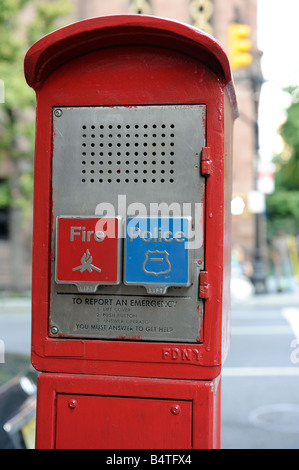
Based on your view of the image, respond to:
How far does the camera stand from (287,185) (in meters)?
33.5

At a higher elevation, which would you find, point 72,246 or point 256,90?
point 256,90

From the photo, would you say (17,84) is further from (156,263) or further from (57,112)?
(156,263)

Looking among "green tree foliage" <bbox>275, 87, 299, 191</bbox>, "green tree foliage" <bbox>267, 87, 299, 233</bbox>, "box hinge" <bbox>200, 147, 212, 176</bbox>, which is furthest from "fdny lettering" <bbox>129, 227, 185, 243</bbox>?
"green tree foliage" <bbox>267, 87, 299, 233</bbox>

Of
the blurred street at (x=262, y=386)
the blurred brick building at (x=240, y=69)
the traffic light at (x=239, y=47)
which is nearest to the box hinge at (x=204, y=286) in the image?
the blurred street at (x=262, y=386)

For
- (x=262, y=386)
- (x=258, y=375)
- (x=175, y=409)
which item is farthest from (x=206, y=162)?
(x=258, y=375)

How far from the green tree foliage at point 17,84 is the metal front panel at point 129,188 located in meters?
12.4

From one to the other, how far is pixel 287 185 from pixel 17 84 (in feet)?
74.6

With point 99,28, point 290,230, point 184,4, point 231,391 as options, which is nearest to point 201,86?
point 99,28

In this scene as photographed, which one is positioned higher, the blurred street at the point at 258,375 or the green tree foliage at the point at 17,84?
the green tree foliage at the point at 17,84

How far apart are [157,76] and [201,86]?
6.4 inches

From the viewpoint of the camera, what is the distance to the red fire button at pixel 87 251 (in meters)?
1.97

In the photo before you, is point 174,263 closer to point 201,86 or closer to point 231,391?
point 201,86

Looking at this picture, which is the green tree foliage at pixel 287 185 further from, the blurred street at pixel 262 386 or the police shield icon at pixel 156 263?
the police shield icon at pixel 156 263
